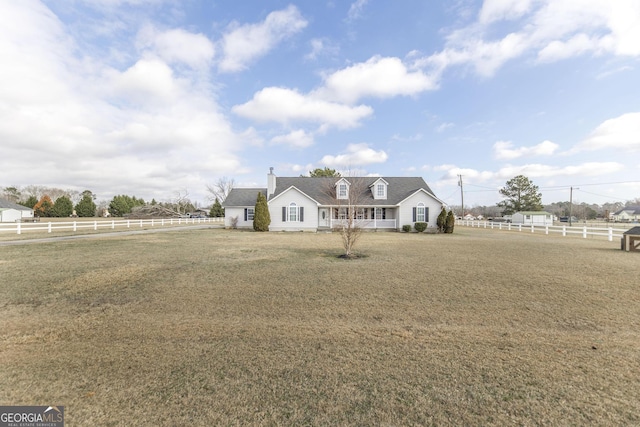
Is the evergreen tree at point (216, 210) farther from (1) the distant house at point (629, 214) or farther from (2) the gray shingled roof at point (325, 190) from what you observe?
(1) the distant house at point (629, 214)

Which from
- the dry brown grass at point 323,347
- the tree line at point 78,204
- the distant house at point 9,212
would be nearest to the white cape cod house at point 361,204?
the dry brown grass at point 323,347

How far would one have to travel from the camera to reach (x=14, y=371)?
135 inches

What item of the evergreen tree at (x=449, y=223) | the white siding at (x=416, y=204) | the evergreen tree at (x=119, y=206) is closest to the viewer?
the evergreen tree at (x=449, y=223)

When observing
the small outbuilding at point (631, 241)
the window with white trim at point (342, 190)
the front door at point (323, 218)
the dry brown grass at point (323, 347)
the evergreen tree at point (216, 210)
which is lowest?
the dry brown grass at point (323, 347)

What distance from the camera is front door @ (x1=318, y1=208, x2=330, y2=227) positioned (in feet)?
87.1

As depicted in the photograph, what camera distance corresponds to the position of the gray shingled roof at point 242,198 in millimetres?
29378

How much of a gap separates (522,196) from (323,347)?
66.3 metres

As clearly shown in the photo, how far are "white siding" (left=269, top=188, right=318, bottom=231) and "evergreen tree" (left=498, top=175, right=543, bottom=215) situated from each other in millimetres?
50809

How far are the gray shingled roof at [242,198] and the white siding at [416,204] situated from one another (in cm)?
1529

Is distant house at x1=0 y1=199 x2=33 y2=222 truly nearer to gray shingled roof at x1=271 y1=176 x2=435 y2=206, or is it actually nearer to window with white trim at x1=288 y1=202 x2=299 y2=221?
gray shingled roof at x1=271 y1=176 x2=435 y2=206

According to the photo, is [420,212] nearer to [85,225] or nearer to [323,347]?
[323,347]

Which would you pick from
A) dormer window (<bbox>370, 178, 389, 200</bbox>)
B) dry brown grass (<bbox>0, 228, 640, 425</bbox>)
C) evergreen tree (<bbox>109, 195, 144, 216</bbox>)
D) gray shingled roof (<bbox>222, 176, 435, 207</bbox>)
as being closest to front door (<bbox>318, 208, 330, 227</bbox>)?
gray shingled roof (<bbox>222, 176, 435, 207</bbox>)

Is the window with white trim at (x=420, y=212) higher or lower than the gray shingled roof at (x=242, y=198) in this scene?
lower

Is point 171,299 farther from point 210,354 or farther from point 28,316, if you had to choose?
point 210,354
